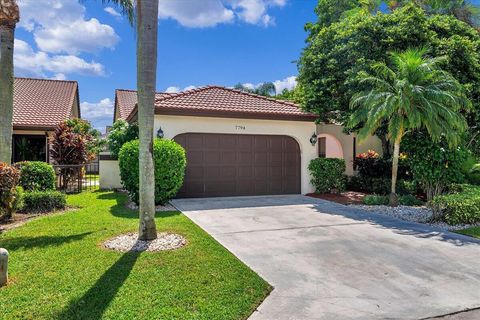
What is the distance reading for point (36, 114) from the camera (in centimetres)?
1869

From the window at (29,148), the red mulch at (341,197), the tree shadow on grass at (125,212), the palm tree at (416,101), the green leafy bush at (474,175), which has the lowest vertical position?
the tree shadow on grass at (125,212)

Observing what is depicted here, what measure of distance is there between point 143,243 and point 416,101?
8308mm

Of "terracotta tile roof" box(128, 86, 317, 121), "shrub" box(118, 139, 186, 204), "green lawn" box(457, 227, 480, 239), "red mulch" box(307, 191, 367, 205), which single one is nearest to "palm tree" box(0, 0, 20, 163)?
Result: "shrub" box(118, 139, 186, 204)

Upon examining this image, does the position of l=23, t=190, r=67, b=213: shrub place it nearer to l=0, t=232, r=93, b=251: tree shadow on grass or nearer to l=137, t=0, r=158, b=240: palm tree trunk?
l=0, t=232, r=93, b=251: tree shadow on grass

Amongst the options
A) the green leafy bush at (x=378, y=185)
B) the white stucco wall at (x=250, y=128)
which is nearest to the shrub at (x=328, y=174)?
the white stucco wall at (x=250, y=128)

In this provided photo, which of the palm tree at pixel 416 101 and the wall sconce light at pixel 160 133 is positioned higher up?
the palm tree at pixel 416 101

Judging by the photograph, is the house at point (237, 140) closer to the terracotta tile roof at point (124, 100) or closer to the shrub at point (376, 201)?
the shrub at point (376, 201)

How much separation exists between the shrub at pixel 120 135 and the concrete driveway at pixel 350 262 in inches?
229

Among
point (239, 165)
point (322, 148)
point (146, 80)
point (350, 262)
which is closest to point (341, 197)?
point (239, 165)

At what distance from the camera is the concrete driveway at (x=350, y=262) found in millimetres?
4055

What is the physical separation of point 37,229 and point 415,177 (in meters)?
10.6

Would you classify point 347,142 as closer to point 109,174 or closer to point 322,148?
point 322,148

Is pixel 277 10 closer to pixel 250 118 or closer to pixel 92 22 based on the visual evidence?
pixel 250 118

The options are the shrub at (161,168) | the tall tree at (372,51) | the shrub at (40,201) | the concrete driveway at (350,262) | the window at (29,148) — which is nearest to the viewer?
the concrete driveway at (350,262)
